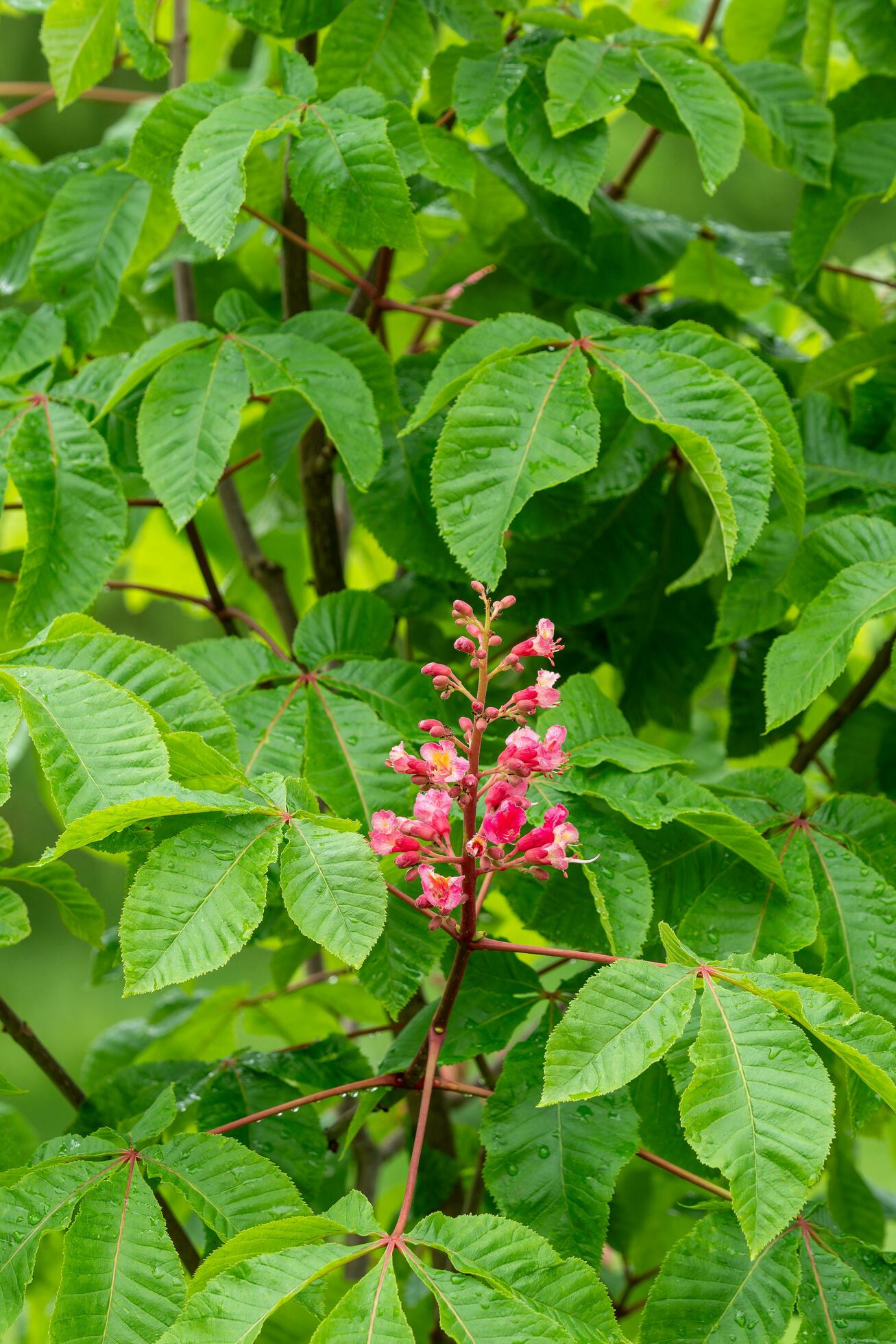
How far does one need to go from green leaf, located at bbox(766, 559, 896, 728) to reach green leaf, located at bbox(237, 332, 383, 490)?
267 mm

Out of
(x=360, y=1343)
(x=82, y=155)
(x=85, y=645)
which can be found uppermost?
(x=82, y=155)

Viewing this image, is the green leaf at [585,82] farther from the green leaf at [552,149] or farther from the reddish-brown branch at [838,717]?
the reddish-brown branch at [838,717]

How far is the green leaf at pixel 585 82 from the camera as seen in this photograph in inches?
31.9

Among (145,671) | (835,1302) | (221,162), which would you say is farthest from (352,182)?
(835,1302)

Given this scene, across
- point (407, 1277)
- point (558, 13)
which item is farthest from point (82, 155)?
point (407, 1277)

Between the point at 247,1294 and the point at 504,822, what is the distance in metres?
0.21

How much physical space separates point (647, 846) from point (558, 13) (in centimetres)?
59

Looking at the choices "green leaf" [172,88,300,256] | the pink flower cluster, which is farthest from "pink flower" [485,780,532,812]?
"green leaf" [172,88,300,256]

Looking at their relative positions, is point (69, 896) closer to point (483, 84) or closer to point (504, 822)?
point (504, 822)

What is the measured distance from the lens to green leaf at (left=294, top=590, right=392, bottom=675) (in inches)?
A: 32.8

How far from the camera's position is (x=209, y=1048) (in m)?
1.08

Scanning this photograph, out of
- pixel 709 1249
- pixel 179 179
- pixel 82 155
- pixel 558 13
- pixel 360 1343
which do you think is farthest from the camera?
pixel 82 155

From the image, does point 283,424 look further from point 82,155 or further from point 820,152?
point 820,152

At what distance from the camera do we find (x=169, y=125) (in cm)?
82
